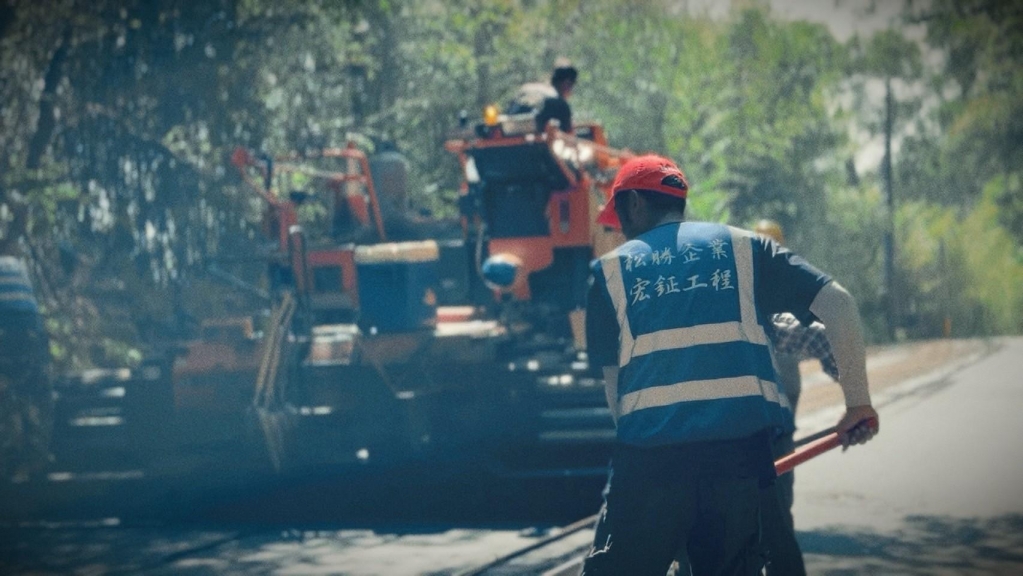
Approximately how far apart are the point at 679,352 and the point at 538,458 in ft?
22.7

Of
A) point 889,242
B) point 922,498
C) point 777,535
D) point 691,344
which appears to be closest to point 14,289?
point 922,498

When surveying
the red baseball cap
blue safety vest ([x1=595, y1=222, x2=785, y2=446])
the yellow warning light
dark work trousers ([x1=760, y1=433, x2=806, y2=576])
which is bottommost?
dark work trousers ([x1=760, y1=433, x2=806, y2=576])

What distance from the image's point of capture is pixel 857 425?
14.6 ft

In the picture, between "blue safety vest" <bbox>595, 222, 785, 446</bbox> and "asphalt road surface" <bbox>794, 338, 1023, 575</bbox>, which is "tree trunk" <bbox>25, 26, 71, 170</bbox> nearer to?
"asphalt road surface" <bbox>794, 338, 1023, 575</bbox>

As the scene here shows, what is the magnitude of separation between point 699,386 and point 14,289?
319 inches

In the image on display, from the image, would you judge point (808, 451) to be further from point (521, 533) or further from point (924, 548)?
point (521, 533)

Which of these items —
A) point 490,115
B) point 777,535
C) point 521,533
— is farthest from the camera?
point 490,115

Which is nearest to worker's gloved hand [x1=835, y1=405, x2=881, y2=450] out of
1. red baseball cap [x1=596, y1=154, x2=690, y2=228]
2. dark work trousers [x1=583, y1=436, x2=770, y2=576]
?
dark work trousers [x1=583, y1=436, x2=770, y2=576]

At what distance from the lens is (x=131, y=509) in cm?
1109

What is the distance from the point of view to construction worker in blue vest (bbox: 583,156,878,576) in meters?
4.34

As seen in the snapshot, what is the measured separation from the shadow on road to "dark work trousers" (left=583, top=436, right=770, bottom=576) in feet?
13.3

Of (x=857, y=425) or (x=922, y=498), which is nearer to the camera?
(x=857, y=425)

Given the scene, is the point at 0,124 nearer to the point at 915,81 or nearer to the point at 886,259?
the point at 886,259

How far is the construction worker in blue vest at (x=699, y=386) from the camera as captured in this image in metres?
4.34
